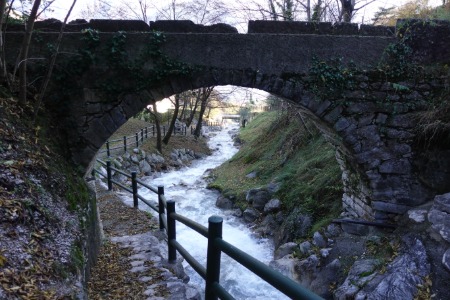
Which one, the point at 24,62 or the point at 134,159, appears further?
the point at 134,159

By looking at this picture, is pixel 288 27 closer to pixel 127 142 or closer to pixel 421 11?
pixel 421 11

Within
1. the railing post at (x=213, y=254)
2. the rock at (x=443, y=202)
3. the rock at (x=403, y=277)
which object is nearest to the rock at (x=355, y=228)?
the rock at (x=403, y=277)

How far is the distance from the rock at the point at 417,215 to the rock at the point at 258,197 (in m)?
4.15

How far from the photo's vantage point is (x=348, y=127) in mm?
5039

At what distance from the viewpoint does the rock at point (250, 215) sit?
27.9ft

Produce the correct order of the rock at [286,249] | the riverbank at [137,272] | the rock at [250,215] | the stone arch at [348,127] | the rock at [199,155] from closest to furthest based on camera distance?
the riverbank at [137,272], the stone arch at [348,127], the rock at [286,249], the rock at [250,215], the rock at [199,155]

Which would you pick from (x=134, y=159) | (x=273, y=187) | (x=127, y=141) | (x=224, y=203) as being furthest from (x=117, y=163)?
(x=273, y=187)

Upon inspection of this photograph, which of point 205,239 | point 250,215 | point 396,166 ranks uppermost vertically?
point 396,166

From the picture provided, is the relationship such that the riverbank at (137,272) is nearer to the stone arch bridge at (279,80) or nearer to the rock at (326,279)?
the stone arch bridge at (279,80)

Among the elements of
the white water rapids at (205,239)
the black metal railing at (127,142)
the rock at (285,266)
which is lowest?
the white water rapids at (205,239)

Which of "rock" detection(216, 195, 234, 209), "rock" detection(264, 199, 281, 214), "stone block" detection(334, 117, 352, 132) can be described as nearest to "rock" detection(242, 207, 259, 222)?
"rock" detection(264, 199, 281, 214)

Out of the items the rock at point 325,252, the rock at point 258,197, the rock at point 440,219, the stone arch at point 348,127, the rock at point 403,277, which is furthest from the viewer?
the rock at point 258,197

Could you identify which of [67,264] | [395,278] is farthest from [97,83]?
[395,278]

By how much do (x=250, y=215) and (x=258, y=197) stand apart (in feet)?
2.08
